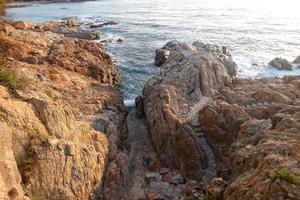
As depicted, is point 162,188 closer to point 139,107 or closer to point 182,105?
point 182,105

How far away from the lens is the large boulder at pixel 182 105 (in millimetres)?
20562

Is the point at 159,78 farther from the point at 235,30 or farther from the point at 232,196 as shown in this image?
the point at 235,30

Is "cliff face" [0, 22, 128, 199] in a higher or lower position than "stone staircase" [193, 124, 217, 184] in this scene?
higher

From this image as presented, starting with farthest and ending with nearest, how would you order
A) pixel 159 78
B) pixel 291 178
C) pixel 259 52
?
pixel 259 52
pixel 159 78
pixel 291 178

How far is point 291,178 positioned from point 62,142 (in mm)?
9158

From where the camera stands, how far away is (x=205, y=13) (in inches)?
3140

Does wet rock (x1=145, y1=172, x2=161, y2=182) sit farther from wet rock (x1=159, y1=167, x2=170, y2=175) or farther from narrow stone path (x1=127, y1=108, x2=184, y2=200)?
wet rock (x1=159, y1=167, x2=170, y2=175)

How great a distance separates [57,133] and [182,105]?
32.7ft

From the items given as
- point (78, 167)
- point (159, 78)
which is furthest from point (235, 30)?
point (78, 167)

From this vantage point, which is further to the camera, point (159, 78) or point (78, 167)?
point (159, 78)

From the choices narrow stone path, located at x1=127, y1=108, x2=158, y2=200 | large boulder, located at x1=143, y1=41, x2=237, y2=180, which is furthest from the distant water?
narrow stone path, located at x1=127, y1=108, x2=158, y2=200

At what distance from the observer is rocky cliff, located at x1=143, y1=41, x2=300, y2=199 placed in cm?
1339

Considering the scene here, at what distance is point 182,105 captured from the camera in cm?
2394

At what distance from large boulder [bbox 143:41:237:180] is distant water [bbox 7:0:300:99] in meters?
4.31
